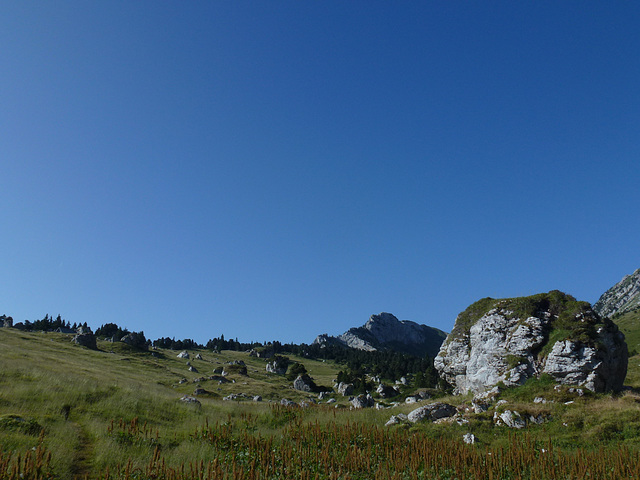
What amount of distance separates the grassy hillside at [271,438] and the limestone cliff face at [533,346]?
7.94ft

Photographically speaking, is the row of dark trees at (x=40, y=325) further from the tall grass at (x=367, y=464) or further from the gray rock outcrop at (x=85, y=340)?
the tall grass at (x=367, y=464)

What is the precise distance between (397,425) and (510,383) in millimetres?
17557

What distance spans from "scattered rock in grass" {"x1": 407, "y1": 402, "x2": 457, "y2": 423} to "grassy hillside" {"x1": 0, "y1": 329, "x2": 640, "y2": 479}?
5.16ft

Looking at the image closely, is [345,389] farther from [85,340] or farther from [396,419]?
[396,419]

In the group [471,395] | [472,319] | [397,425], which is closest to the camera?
[397,425]

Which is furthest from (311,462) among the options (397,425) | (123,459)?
(397,425)

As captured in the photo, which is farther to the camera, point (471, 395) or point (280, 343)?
point (280, 343)

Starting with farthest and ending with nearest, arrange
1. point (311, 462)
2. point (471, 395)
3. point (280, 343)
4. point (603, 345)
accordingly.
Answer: point (280, 343)
point (471, 395)
point (603, 345)
point (311, 462)

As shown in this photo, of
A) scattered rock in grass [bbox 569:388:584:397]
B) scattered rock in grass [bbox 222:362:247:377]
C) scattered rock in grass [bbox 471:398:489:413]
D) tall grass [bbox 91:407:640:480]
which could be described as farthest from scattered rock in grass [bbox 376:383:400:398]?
tall grass [bbox 91:407:640:480]

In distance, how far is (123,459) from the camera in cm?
1265

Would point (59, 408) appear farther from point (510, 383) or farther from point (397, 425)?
point (510, 383)

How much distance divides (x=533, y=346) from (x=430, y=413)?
15.6 meters

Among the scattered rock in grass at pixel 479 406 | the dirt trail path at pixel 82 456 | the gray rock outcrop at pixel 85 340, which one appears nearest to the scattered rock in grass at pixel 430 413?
the scattered rock in grass at pixel 479 406

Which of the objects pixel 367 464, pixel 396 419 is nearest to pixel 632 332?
pixel 396 419
